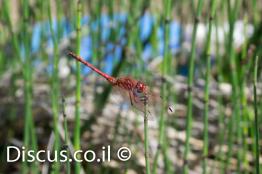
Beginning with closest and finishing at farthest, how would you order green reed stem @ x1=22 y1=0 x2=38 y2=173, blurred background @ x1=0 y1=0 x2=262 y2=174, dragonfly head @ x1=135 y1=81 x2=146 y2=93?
1. dragonfly head @ x1=135 y1=81 x2=146 y2=93
2. green reed stem @ x1=22 y1=0 x2=38 y2=173
3. blurred background @ x1=0 y1=0 x2=262 y2=174

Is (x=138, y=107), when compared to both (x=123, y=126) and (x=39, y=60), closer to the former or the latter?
(x=123, y=126)

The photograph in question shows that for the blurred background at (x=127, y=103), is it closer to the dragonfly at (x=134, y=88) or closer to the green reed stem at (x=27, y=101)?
the green reed stem at (x=27, y=101)

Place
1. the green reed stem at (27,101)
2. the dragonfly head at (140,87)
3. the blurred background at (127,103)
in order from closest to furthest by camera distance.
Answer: the dragonfly head at (140,87)
the green reed stem at (27,101)
the blurred background at (127,103)

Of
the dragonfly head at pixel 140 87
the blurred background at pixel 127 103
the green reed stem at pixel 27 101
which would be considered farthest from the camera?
the blurred background at pixel 127 103

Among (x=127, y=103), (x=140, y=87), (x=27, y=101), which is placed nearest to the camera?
(x=140, y=87)

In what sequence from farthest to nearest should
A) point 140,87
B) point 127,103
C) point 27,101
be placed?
point 127,103, point 27,101, point 140,87

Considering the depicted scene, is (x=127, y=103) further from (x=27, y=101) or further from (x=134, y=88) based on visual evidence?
(x=134, y=88)

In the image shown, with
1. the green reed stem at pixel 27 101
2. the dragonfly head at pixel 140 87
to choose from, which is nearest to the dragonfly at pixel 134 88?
the dragonfly head at pixel 140 87

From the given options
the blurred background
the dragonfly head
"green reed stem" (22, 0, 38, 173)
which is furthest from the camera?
the blurred background

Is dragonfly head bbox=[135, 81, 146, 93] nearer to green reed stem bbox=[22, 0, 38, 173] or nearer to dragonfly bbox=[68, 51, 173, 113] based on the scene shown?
dragonfly bbox=[68, 51, 173, 113]

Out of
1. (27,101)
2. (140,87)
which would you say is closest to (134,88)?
(140,87)

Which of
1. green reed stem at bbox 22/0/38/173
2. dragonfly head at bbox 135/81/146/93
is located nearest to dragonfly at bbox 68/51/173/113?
dragonfly head at bbox 135/81/146/93

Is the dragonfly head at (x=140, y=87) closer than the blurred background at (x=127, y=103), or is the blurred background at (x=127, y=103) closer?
the dragonfly head at (x=140, y=87)
